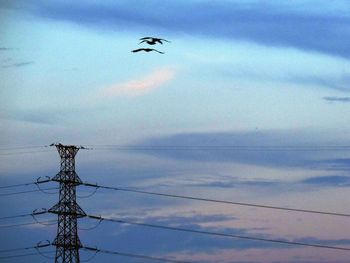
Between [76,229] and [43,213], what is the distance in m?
10.1

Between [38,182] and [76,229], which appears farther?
[38,182]

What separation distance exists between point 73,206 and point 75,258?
18.6 ft

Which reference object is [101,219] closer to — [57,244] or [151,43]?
[57,244]

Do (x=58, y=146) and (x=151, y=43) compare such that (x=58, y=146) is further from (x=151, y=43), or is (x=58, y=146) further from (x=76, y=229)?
(x=151, y=43)

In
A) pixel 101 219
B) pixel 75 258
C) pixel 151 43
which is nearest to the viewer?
pixel 151 43

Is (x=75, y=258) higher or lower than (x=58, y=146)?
lower

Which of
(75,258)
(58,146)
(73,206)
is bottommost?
(75,258)

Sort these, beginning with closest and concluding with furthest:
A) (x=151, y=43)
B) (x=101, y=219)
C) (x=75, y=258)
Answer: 1. (x=151, y=43)
2. (x=75, y=258)
3. (x=101, y=219)

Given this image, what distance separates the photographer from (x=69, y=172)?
91.3 meters

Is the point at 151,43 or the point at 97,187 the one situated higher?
the point at 151,43

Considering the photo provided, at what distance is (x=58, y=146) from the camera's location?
90312 mm

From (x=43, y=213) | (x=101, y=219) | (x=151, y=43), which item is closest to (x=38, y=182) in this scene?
(x=43, y=213)

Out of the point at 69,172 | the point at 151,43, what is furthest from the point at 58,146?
the point at 151,43

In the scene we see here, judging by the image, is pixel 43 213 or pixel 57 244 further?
pixel 43 213
